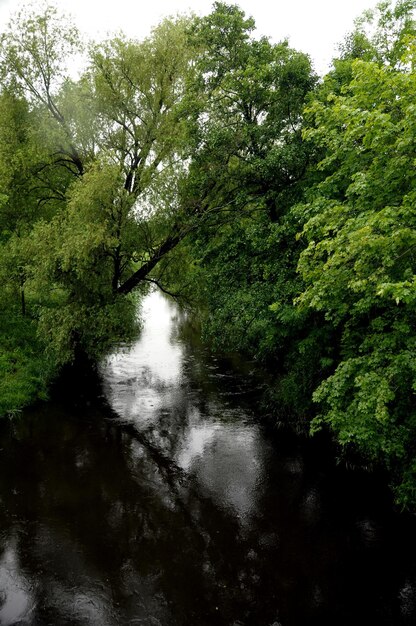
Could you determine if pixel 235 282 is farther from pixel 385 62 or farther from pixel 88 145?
pixel 88 145

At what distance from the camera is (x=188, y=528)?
11.1 metres

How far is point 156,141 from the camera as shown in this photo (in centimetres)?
2034

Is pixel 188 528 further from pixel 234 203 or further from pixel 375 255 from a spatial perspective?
pixel 234 203

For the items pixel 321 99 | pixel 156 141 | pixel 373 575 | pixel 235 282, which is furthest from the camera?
pixel 156 141

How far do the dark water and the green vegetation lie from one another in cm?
179

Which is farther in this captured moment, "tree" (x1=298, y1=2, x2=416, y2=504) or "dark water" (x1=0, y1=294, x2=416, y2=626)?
"tree" (x1=298, y1=2, x2=416, y2=504)

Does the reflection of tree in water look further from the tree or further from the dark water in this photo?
the tree

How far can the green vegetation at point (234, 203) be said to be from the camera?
32.7 feet

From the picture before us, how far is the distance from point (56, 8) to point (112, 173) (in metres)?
9.36

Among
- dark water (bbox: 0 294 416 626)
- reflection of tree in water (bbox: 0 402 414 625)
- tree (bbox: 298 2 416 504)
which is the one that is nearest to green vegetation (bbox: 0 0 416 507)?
tree (bbox: 298 2 416 504)

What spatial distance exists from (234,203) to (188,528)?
42.3ft

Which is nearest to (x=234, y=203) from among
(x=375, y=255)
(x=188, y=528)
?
(x=375, y=255)

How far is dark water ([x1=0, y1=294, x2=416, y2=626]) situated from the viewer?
28.7 ft

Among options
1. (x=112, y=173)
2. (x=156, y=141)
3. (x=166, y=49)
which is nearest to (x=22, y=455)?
(x=112, y=173)
